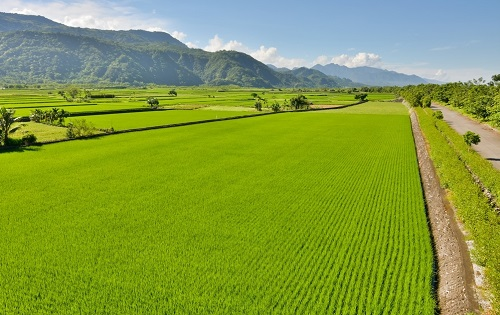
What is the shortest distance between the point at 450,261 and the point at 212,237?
34.3 feet

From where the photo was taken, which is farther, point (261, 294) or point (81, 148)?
point (81, 148)

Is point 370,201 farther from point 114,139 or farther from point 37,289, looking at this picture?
point 114,139

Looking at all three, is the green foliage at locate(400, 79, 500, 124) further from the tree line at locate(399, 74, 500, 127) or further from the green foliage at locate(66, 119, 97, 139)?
the green foliage at locate(66, 119, 97, 139)

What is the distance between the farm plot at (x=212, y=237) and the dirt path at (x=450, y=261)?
50 centimetres

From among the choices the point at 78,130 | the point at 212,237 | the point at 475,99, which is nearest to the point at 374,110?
the point at 475,99

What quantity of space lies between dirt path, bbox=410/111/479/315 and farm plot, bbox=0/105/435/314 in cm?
50

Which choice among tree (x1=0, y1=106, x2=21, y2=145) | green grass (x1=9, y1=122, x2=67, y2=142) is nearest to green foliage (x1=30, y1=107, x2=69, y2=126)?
green grass (x1=9, y1=122, x2=67, y2=142)

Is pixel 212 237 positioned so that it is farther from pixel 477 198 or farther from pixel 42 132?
pixel 42 132

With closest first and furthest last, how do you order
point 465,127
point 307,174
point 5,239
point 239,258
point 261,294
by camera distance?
1. point 261,294
2. point 239,258
3. point 5,239
4. point 307,174
5. point 465,127

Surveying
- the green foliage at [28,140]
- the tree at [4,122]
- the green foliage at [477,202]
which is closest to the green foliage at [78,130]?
the green foliage at [28,140]


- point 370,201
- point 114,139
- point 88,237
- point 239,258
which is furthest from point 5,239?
point 114,139

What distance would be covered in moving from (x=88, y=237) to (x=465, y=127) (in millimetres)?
65830

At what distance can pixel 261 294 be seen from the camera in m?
10.9

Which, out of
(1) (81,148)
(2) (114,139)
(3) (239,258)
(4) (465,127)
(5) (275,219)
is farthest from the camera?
(4) (465,127)
